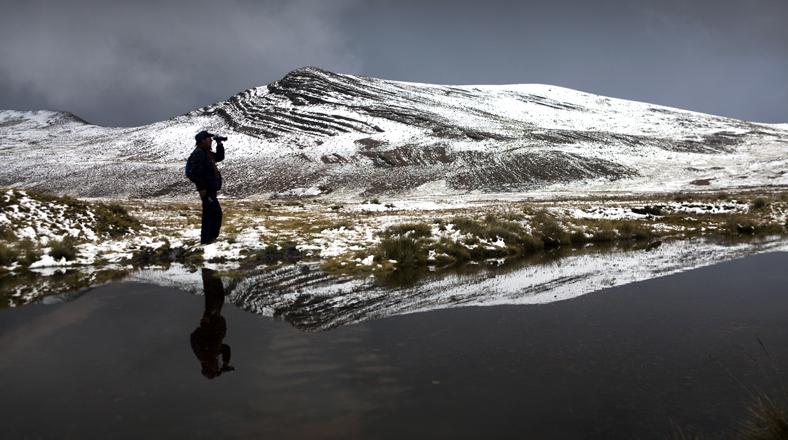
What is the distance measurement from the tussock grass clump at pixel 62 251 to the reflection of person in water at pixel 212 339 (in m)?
6.96

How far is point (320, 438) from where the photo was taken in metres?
4.41

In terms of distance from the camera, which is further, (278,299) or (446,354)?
(278,299)

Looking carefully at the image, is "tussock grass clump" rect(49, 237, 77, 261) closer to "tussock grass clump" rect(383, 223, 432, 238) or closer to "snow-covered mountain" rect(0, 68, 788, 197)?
"tussock grass clump" rect(383, 223, 432, 238)

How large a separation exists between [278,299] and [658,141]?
402 ft

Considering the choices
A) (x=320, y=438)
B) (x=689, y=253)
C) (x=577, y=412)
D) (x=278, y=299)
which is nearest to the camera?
(x=320, y=438)

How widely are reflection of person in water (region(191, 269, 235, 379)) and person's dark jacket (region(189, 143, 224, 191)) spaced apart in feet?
15.3

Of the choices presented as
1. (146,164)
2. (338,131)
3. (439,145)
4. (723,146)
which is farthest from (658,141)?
(146,164)

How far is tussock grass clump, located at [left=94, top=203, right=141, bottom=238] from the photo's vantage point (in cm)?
1849

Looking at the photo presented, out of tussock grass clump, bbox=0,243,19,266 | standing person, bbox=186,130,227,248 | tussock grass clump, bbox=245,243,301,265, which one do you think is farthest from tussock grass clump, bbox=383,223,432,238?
tussock grass clump, bbox=0,243,19,266

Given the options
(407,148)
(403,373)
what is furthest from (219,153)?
(407,148)

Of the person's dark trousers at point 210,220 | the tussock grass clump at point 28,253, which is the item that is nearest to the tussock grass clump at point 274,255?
the person's dark trousers at point 210,220

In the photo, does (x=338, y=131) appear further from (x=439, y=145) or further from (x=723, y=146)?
(x=723, y=146)

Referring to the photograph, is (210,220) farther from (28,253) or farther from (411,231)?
(411,231)

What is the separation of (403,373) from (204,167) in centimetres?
988
